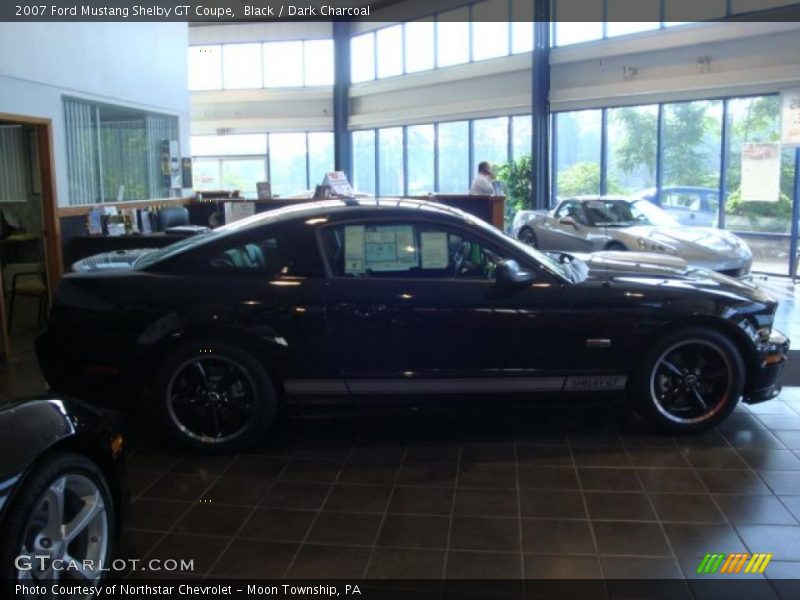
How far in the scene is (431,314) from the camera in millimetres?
4695

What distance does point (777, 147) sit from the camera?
1336 cm

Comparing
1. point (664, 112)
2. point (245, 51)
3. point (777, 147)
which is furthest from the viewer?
point (245, 51)

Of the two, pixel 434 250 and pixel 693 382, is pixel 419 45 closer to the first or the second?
pixel 434 250

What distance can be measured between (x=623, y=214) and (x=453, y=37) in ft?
32.8

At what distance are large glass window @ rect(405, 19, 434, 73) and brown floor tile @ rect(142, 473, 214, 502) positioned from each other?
1855 cm

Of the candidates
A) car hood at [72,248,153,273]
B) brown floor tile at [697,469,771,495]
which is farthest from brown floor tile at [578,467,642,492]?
car hood at [72,248,153,273]

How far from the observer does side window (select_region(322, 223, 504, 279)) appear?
482cm

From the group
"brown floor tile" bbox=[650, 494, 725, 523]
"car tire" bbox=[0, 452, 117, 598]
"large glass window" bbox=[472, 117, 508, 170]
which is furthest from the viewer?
"large glass window" bbox=[472, 117, 508, 170]

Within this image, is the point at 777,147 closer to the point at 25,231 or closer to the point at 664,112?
the point at 664,112

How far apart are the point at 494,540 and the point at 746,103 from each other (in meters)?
12.8

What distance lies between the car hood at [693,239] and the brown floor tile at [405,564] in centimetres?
853

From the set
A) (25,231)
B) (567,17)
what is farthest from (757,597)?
(567,17)

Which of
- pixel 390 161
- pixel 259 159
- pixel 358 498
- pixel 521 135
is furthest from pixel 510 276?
pixel 259 159

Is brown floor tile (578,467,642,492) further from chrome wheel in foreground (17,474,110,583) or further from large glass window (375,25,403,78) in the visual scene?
large glass window (375,25,403,78)
